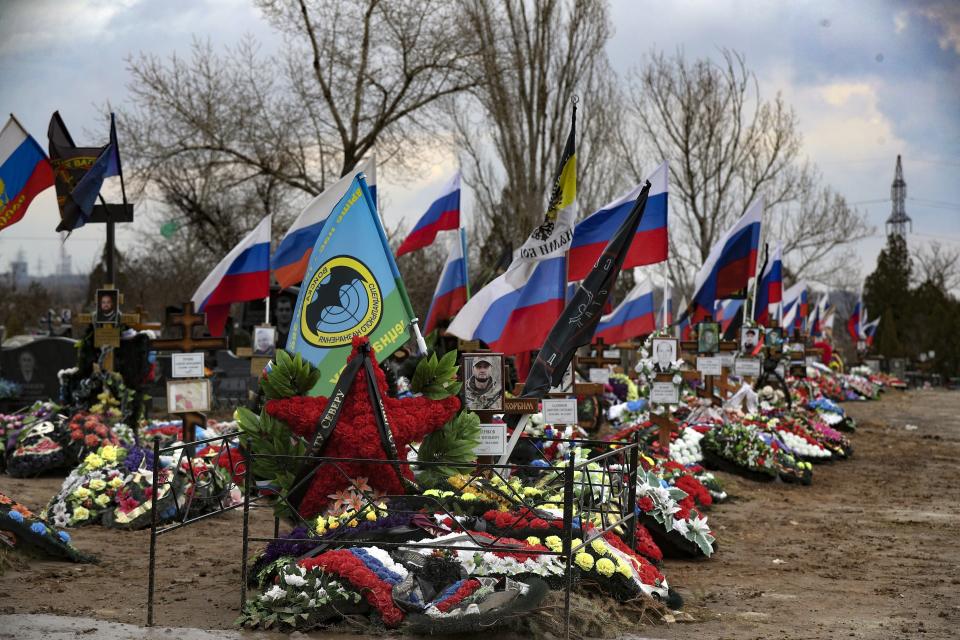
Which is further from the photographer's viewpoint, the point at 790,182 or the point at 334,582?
the point at 790,182

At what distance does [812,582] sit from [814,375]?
29170 millimetres

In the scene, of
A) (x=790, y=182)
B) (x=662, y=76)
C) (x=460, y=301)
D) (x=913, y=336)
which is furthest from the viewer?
(x=913, y=336)

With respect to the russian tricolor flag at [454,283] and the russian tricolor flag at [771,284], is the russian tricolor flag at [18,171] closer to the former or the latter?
the russian tricolor flag at [454,283]

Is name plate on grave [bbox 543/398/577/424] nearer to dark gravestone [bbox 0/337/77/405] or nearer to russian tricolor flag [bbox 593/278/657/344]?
russian tricolor flag [bbox 593/278/657/344]

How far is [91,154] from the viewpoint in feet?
47.3

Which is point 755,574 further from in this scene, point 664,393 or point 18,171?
point 18,171

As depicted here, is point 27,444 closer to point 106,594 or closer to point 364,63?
point 106,594

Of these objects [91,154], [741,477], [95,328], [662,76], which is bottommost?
[741,477]

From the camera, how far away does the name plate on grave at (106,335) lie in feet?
46.8

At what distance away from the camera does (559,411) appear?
11359 mm

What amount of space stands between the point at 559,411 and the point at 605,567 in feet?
14.1

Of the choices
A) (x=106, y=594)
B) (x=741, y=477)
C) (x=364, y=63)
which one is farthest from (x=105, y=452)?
(x=364, y=63)

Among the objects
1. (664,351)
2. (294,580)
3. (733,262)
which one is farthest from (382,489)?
(733,262)

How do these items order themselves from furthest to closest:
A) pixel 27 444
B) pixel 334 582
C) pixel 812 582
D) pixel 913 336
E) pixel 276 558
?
pixel 913 336
pixel 27 444
pixel 812 582
pixel 276 558
pixel 334 582
